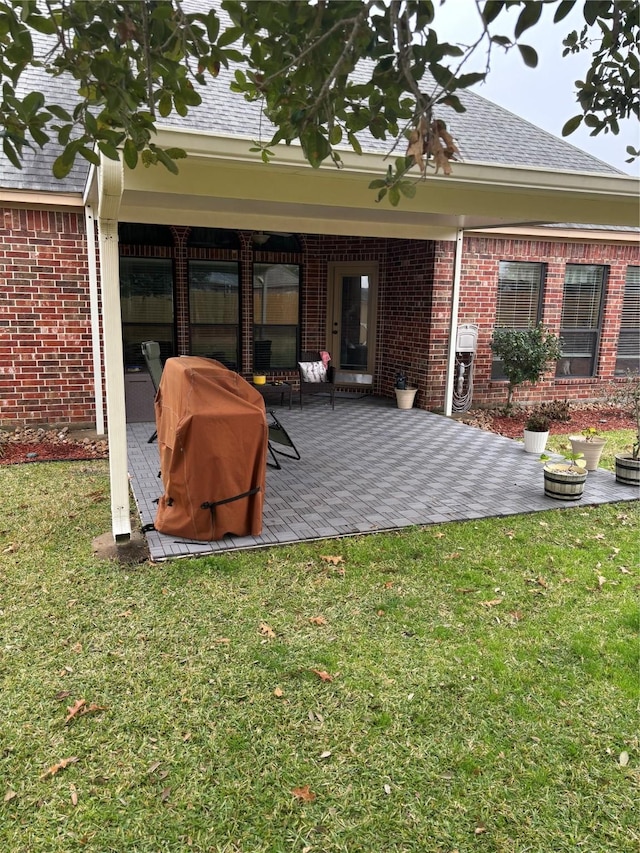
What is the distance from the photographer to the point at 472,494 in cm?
579

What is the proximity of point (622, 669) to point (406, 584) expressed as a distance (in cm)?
133

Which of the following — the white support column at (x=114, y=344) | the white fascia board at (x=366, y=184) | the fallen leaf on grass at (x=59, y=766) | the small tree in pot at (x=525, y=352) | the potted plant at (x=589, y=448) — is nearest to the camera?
the fallen leaf on grass at (x=59, y=766)

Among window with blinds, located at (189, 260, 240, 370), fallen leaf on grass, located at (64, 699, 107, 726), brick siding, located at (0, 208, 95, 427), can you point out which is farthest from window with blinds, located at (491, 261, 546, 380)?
fallen leaf on grass, located at (64, 699, 107, 726)

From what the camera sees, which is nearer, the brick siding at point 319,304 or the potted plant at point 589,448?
the potted plant at point 589,448

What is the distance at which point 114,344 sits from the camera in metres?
4.21

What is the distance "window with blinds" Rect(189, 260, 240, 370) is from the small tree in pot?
4359mm

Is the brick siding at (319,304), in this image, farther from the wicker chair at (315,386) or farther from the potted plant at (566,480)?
the potted plant at (566,480)

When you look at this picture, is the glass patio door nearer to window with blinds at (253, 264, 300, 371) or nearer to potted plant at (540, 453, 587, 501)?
window with blinds at (253, 264, 300, 371)

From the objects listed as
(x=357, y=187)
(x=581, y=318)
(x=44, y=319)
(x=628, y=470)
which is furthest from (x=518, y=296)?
(x=44, y=319)

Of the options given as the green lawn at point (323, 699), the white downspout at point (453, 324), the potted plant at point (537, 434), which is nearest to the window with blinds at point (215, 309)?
the white downspout at point (453, 324)

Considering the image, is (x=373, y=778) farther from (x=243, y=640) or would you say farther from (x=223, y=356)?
(x=223, y=356)

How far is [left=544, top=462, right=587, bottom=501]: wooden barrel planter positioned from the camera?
18.2 ft

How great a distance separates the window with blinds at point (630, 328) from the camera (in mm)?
10969

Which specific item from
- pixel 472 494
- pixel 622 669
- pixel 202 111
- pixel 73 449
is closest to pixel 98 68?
pixel 622 669
